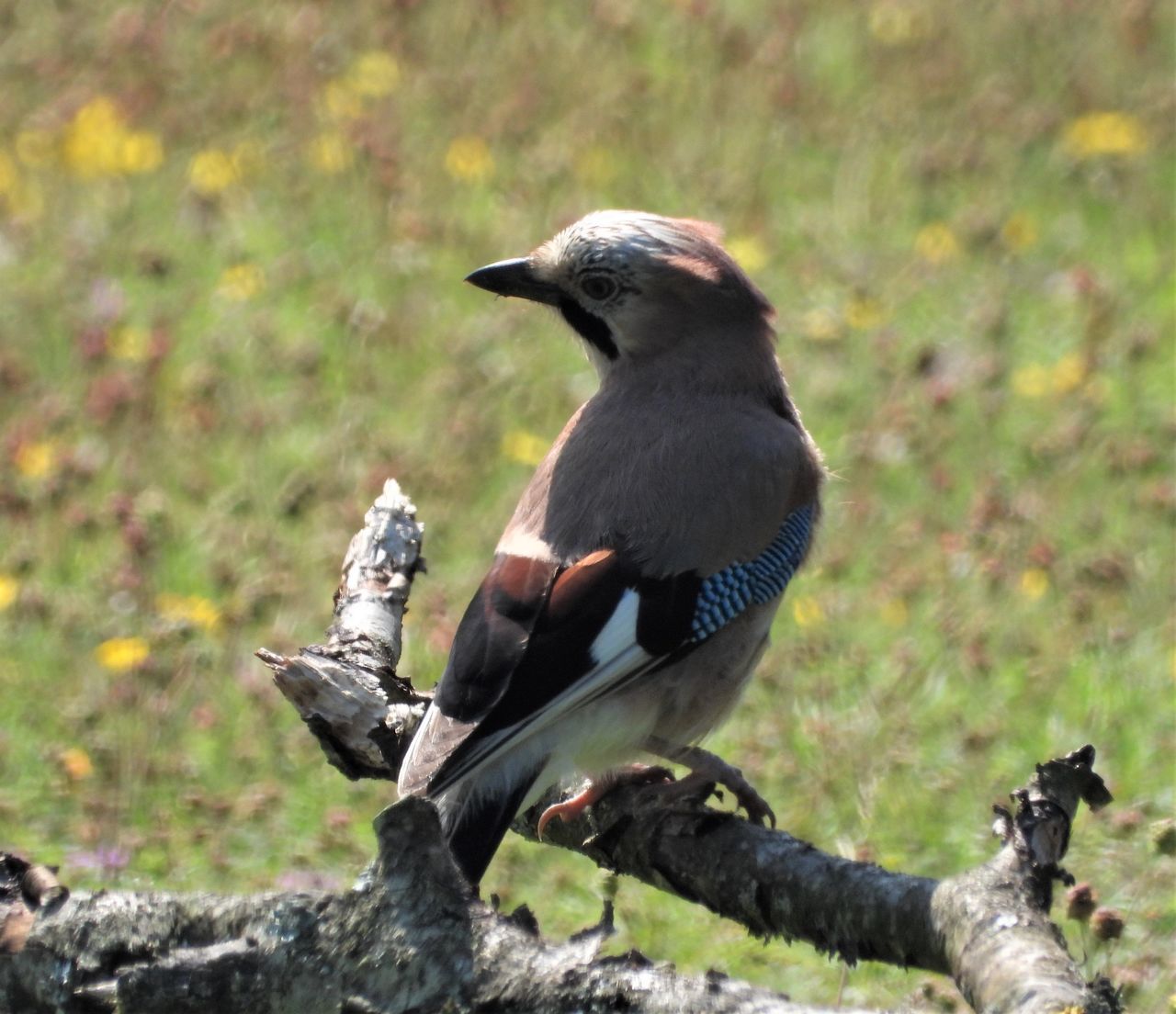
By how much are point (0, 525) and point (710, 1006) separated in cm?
394

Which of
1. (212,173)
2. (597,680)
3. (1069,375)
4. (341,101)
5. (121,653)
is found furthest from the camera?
(341,101)

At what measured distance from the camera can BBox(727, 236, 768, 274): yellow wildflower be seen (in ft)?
24.8

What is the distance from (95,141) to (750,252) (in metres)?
2.88

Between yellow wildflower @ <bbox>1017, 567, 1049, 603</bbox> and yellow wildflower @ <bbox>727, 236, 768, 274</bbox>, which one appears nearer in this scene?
yellow wildflower @ <bbox>1017, 567, 1049, 603</bbox>

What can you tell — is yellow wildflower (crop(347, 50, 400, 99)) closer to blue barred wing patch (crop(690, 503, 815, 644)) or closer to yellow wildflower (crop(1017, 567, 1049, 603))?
yellow wildflower (crop(1017, 567, 1049, 603))

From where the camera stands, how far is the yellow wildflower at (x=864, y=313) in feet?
23.8

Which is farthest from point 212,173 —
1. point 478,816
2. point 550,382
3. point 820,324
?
point 478,816

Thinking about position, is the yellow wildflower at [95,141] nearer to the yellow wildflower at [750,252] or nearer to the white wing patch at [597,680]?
the yellow wildflower at [750,252]

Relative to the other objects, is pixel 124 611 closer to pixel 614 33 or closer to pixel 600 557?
pixel 600 557

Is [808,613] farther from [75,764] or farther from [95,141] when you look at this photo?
[95,141]

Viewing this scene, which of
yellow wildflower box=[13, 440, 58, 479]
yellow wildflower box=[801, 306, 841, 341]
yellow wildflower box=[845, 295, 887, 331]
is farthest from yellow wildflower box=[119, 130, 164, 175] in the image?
yellow wildflower box=[845, 295, 887, 331]

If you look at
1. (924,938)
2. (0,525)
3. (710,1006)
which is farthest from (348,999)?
(0,525)

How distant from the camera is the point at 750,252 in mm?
7676

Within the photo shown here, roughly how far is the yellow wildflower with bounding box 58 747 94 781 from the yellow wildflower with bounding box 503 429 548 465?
1.93 m
